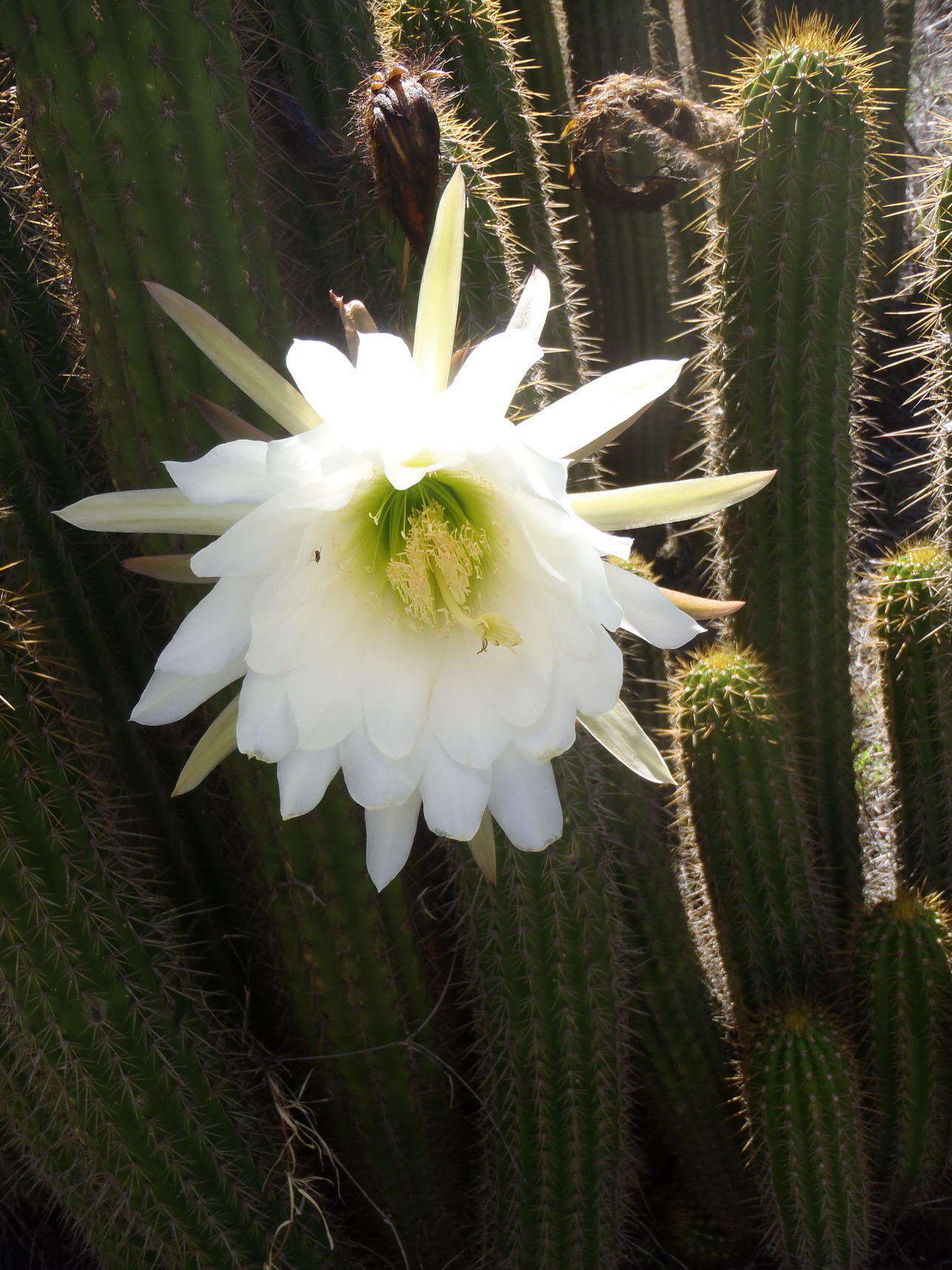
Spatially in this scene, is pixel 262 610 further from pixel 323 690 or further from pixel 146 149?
pixel 146 149

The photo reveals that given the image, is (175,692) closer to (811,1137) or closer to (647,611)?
(647,611)

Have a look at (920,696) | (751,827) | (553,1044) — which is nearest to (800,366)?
(920,696)

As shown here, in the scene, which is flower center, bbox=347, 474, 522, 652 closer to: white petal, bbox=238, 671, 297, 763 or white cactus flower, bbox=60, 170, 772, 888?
white cactus flower, bbox=60, 170, 772, 888

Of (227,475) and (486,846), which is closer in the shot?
(227,475)

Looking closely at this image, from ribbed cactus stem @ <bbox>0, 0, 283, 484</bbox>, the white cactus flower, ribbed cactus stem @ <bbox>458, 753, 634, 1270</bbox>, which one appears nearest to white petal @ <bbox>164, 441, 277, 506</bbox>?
the white cactus flower

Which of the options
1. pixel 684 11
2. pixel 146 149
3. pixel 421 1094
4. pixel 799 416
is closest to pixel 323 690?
pixel 146 149
